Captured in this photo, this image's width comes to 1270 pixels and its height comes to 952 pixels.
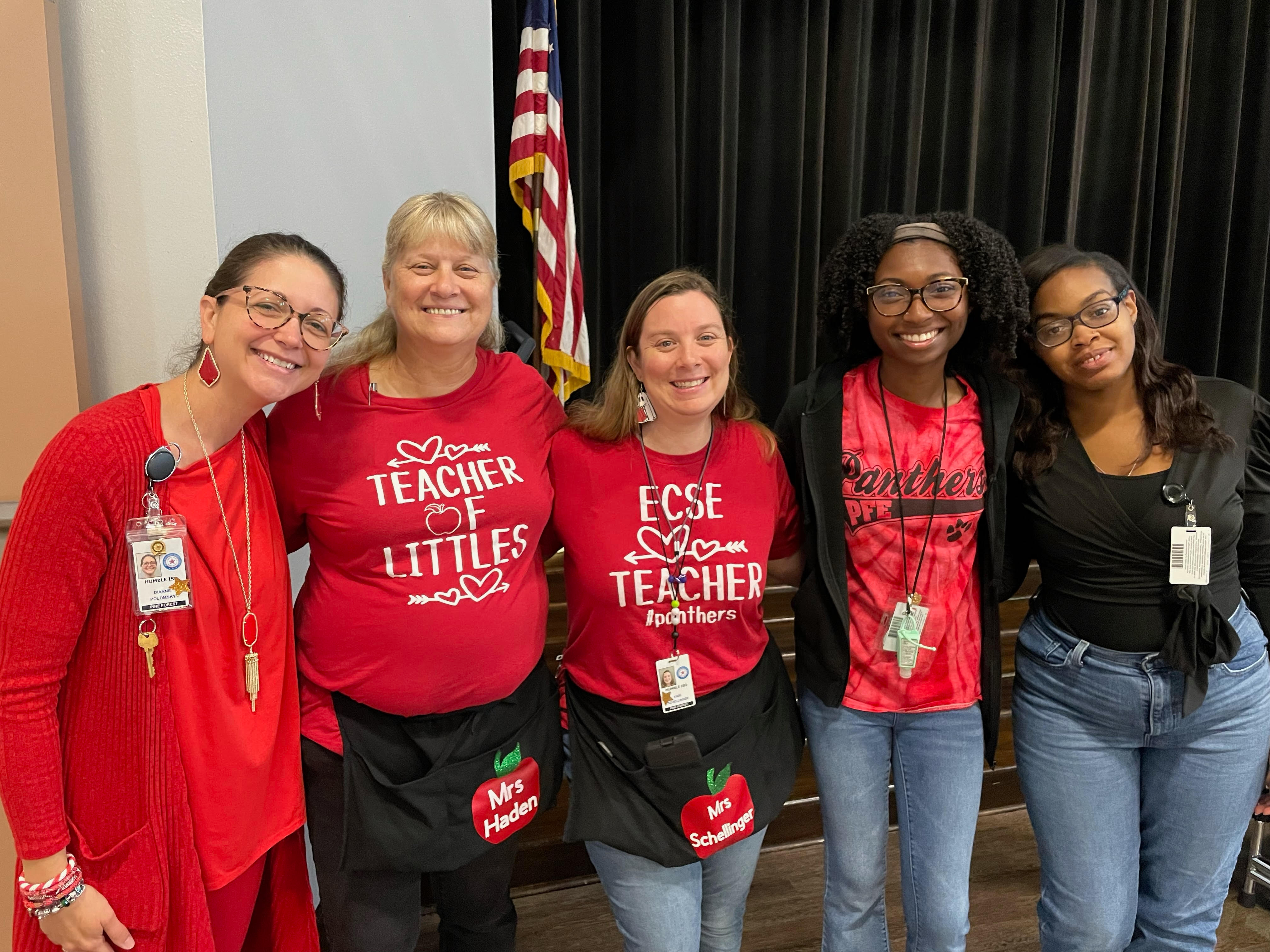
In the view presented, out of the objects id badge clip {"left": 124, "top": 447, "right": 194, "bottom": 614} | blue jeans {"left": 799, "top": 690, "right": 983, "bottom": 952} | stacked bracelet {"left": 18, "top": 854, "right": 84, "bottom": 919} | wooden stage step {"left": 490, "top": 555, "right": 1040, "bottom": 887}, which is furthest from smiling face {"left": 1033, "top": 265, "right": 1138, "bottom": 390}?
stacked bracelet {"left": 18, "top": 854, "right": 84, "bottom": 919}

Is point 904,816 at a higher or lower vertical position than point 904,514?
lower

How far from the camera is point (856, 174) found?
120 inches

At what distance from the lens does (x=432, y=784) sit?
1.37 metres

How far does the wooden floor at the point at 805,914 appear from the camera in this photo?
225 centimetres

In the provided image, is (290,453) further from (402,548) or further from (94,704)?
(94,704)

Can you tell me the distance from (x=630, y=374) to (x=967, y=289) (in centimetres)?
68

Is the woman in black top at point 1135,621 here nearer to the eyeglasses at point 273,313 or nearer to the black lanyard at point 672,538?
the black lanyard at point 672,538

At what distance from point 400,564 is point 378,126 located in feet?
4.30

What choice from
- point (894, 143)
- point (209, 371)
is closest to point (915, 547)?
point (209, 371)

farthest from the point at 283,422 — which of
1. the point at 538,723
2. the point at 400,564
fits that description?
the point at 538,723

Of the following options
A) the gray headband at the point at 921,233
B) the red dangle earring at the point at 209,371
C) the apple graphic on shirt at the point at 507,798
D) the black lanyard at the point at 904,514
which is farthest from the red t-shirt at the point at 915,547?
the red dangle earring at the point at 209,371

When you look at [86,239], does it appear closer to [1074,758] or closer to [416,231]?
[416,231]

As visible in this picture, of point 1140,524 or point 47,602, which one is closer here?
point 47,602

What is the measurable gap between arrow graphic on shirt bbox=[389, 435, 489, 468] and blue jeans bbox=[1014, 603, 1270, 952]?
123 centimetres
